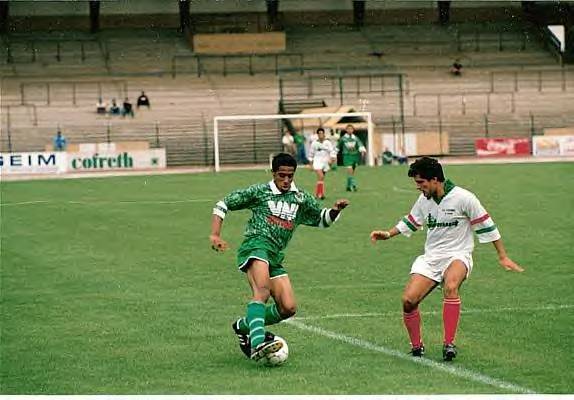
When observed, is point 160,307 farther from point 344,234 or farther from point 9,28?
point 9,28

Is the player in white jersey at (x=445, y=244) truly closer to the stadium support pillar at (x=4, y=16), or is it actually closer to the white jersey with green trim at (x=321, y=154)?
the white jersey with green trim at (x=321, y=154)

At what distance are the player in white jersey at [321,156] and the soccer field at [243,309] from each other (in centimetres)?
384

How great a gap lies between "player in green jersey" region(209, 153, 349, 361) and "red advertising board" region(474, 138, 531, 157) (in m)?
51.2

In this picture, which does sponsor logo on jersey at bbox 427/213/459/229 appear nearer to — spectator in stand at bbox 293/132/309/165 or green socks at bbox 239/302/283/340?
green socks at bbox 239/302/283/340

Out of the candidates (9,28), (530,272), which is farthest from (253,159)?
(530,272)

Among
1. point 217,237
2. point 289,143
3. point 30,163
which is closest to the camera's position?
point 217,237

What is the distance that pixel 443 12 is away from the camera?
75.6 m

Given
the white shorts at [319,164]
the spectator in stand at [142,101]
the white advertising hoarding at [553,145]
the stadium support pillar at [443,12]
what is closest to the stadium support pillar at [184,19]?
the spectator in stand at [142,101]

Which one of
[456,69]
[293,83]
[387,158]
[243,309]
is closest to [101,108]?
[293,83]

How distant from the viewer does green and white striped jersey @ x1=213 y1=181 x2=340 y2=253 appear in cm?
1189

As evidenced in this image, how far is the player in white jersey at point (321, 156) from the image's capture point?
112 feet

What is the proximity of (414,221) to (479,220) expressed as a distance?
2.27 ft

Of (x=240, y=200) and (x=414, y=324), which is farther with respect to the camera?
(x=240, y=200)

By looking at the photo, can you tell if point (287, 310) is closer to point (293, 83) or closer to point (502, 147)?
point (502, 147)
